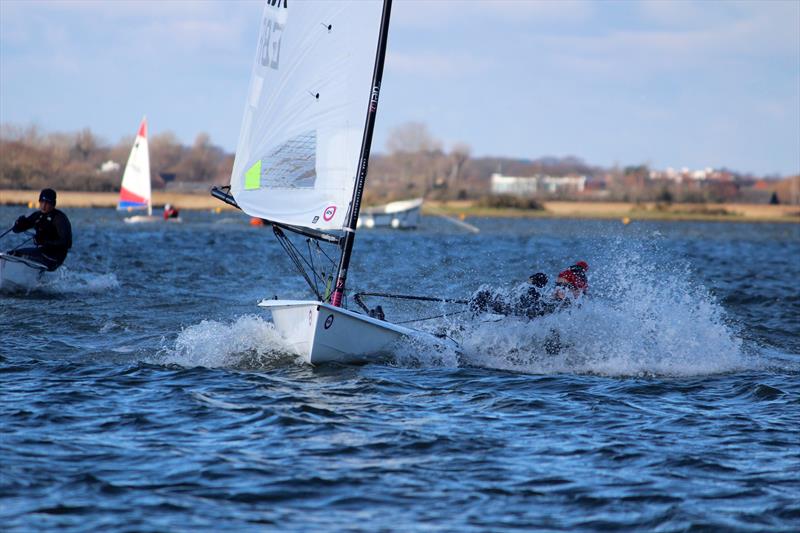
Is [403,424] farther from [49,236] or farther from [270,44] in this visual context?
[49,236]

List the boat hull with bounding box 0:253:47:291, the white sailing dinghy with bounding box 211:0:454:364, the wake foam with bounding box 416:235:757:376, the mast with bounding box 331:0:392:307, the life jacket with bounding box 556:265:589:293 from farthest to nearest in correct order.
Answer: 1. the boat hull with bounding box 0:253:47:291
2. the life jacket with bounding box 556:265:589:293
3. the wake foam with bounding box 416:235:757:376
4. the white sailing dinghy with bounding box 211:0:454:364
5. the mast with bounding box 331:0:392:307

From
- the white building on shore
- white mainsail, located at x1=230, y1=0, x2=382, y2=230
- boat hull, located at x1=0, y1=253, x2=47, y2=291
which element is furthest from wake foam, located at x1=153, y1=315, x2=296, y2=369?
the white building on shore

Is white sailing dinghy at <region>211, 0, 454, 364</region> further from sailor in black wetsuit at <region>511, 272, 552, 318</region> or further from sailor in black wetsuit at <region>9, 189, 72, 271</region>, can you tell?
sailor in black wetsuit at <region>9, 189, 72, 271</region>

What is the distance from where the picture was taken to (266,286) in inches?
912

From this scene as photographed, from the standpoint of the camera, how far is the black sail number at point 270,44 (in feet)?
42.2

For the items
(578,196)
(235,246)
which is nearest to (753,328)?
(235,246)

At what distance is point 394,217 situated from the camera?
66.9 metres

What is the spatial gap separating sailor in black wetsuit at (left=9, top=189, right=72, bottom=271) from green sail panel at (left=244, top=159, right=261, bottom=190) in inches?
257

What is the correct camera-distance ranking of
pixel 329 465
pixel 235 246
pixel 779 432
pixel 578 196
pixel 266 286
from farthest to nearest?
pixel 578 196 < pixel 235 246 < pixel 266 286 < pixel 779 432 < pixel 329 465

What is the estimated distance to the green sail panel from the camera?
12906 millimetres

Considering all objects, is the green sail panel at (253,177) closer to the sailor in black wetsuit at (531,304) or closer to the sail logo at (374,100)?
the sail logo at (374,100)

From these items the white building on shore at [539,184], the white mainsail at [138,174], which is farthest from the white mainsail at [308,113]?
the white building on shore at [539,184]

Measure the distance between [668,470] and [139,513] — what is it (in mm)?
3981

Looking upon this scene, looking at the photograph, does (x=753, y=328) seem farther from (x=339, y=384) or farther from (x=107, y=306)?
(x=107, y=306)
